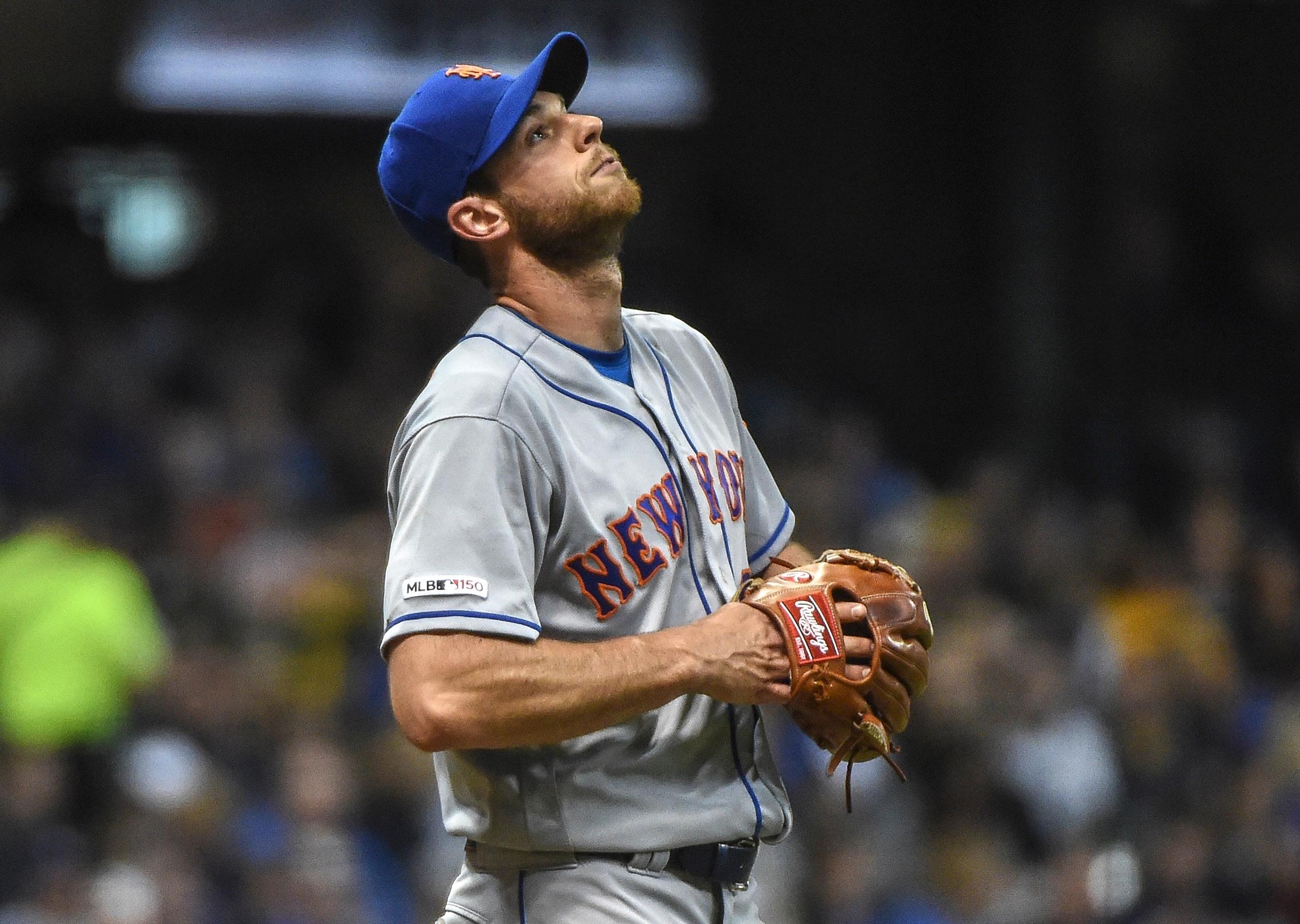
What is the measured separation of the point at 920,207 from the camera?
12000 mm

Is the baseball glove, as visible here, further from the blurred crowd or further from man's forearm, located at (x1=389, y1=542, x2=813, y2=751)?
the blurred crowd

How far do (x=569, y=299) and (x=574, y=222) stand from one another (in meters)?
0.12

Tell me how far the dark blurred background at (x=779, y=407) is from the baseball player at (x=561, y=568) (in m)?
3.15

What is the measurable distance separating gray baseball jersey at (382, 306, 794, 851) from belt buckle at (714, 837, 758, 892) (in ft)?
0.07

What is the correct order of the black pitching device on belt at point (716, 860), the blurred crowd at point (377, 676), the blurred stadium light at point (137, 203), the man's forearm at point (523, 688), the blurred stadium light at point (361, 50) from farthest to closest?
the blurred stadium light at point (137, 203)
the blurred stadium light at point (361, 50)
the blurred crowd at point (377, 676)
the black pitching device on belt at point (716, 860)
the man's forearm at point (523, 688)

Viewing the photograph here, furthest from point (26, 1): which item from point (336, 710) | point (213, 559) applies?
point (336, 710)

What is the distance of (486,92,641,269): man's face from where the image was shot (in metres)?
2.45

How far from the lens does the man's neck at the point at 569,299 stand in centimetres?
251

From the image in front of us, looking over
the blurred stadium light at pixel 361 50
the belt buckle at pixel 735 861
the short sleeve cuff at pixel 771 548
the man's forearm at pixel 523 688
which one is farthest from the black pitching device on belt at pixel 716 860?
the blurred stadium light at pixel 361 50

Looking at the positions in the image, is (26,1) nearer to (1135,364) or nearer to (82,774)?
(82,774)

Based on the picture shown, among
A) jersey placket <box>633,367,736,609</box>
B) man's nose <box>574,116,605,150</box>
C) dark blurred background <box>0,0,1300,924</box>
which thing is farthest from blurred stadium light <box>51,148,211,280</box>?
jersey placket <box>633,367,736,609</box>

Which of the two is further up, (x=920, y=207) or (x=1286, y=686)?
(x=920, y=207)

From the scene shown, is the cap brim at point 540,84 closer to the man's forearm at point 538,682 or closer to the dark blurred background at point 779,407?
the man's forearm at point 538,682

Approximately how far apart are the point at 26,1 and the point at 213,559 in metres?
4.60
